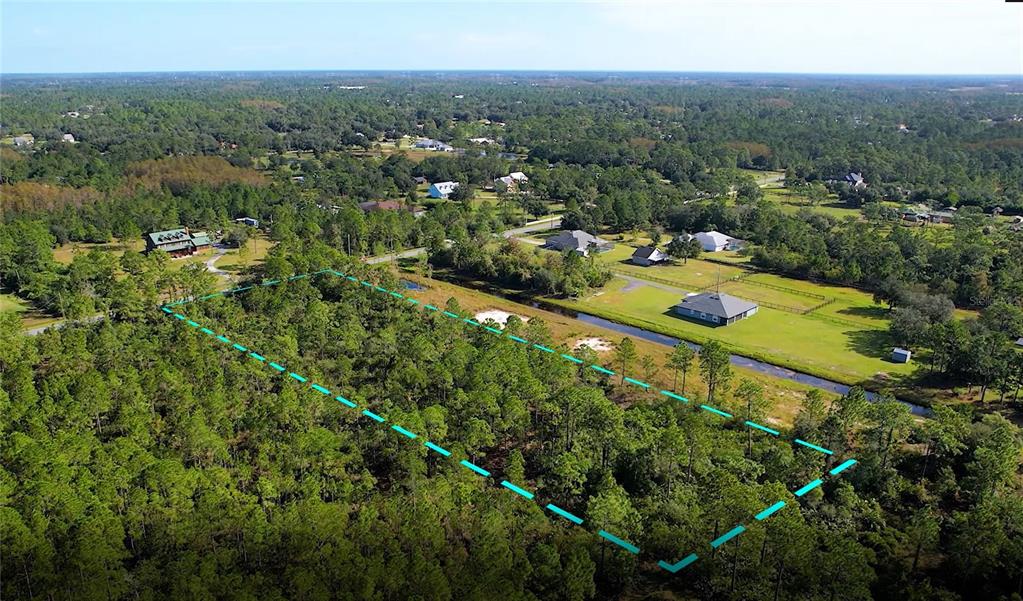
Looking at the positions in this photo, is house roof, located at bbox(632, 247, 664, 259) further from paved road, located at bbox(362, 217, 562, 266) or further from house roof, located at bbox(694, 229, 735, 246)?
paved road, located at bbox(362, 217, 562, 266)

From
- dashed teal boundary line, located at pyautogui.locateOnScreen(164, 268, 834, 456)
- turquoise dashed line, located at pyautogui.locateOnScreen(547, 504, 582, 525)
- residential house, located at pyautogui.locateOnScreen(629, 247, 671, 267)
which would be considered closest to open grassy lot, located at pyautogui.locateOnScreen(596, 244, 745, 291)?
residential house, located at pyautogui.locateOnScreen(629, 247, 671, 267)

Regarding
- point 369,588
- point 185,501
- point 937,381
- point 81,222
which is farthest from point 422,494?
point 81,222

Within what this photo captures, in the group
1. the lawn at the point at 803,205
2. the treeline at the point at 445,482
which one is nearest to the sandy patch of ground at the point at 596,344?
the treeline at the point at 445,482

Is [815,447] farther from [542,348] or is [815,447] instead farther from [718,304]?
[718,304]

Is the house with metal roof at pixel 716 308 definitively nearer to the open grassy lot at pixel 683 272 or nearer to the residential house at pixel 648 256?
the open grassy lot at pixel 683 272

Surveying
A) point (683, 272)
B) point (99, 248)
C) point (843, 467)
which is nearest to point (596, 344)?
point (843, 467)

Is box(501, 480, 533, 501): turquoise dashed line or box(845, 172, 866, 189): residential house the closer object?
box(501, 480, 533, 501): turquoise dashed line
